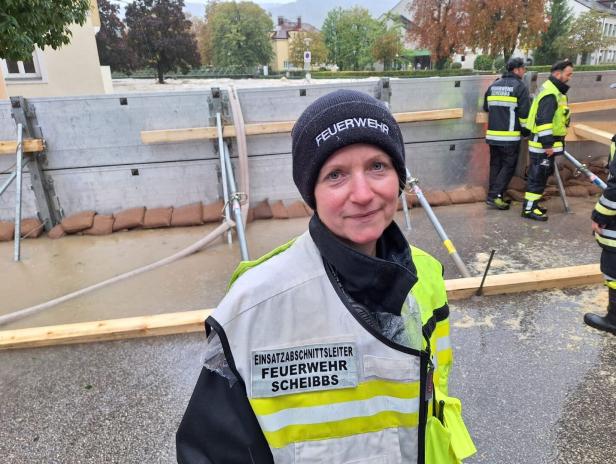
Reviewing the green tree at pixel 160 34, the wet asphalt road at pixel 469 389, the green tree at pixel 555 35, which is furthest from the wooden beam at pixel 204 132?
the green tree at pixel 555 35

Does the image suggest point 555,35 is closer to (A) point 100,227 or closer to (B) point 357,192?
(A) point 100,227

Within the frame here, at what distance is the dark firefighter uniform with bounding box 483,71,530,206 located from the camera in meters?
5.97

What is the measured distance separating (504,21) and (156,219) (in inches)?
1206

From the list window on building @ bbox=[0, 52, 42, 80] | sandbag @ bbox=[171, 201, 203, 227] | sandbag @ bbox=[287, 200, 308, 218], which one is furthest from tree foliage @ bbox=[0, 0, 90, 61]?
window on building @ bbox=[0, 52, 42, 80]

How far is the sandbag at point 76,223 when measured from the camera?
18.7ft

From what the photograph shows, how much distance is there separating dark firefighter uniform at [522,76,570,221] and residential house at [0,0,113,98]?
35.4 feet

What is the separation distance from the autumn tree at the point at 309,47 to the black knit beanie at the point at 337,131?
6582 cm

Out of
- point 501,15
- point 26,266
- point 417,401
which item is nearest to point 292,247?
point 417,401

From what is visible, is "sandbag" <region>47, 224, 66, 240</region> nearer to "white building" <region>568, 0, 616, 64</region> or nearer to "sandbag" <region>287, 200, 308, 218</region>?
"sandbag" <region>287, 200, 308, 218</region>

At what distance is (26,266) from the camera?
4973mm

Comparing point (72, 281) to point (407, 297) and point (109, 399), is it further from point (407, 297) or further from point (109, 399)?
point (407, 297)

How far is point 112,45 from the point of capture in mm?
33625

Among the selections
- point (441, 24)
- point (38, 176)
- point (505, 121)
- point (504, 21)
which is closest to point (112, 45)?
point (441, 24)

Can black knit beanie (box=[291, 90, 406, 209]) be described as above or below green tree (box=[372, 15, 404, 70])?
below
